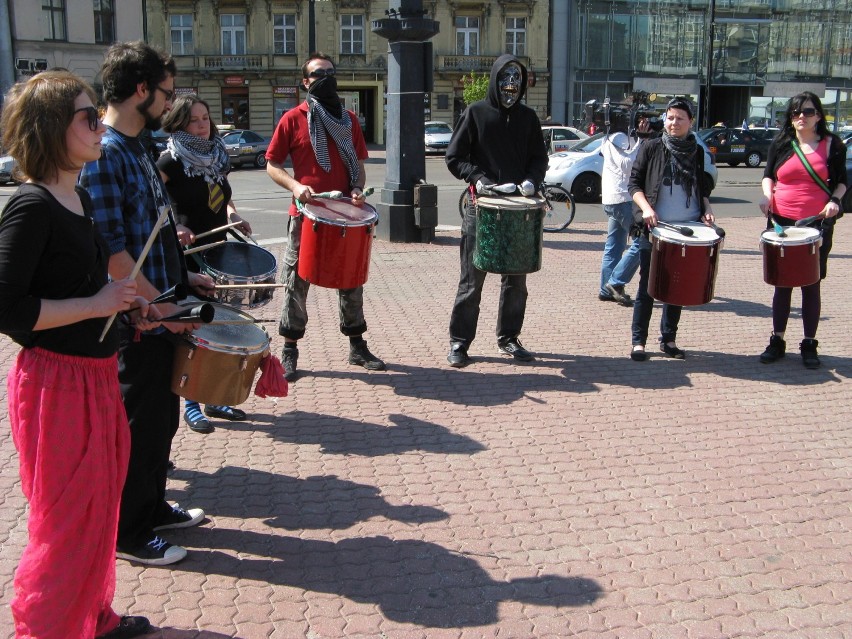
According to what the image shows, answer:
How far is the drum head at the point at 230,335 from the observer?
12.4 ft

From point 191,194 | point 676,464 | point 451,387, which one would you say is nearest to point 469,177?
point 451,387

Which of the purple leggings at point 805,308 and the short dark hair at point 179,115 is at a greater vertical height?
the short dark hair at point 179,115

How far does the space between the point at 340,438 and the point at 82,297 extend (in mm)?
2586

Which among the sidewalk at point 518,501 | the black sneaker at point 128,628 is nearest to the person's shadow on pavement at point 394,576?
the sidewalk at point 518,501

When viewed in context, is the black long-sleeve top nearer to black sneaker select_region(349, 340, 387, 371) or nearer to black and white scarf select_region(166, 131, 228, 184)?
black and white scarf select_region(166, 131, 228, 184)

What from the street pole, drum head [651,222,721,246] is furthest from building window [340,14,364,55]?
drum head [651,222,721,246]

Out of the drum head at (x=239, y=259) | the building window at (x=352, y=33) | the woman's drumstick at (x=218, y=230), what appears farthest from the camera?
the building window at (x=352, y=33)

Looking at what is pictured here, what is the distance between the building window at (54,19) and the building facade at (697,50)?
24.7 meters

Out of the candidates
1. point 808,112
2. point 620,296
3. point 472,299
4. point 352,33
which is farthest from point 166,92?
point 352,33

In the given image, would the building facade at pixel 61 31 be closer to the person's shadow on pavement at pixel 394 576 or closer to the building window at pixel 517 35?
the building window at pixel 517 35

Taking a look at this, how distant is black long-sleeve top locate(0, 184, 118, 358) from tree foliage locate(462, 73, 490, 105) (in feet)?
133

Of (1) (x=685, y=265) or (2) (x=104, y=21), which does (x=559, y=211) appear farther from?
(2) (x=104, y=21)

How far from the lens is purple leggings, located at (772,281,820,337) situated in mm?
6746

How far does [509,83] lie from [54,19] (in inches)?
1570
